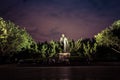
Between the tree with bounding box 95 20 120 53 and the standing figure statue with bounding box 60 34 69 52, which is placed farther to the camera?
the standing figure statue with bounding box 60 34 69 52

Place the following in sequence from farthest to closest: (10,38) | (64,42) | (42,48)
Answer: (42,48), (64,42), (10,38)

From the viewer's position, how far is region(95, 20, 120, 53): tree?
68.4m

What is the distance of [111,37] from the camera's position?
6869 cm

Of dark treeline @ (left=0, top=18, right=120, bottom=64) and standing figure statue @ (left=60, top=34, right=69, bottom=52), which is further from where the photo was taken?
standing figure statue @ (left=60, top=34, right=69, bottom=52)

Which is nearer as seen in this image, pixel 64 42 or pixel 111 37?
pixel 111 37

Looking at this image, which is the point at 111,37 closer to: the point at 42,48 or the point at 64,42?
the point at 64,42

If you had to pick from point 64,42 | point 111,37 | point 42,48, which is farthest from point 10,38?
point 111,37

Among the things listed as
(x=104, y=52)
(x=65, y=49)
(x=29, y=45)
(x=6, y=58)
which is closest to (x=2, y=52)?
(x=6, y=58)

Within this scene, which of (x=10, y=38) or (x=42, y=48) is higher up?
(x=10, y=38)

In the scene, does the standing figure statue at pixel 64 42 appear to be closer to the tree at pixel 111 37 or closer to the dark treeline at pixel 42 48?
the dark treeline at pixel 42 48

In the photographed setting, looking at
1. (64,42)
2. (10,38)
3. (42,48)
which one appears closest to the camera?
(10,38)

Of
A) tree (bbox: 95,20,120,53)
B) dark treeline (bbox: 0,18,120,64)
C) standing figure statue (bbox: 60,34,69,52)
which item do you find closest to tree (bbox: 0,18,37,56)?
dark treeline (bbox: 0,18,120,64)

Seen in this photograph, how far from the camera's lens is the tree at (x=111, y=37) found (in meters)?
68.4

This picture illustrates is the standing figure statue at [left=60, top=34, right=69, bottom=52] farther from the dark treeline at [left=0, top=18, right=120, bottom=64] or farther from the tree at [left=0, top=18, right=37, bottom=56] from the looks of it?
the tree at [left=0, top=18, right=37, bottom=56]
